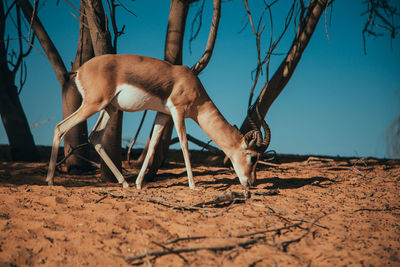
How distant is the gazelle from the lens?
5223 mm

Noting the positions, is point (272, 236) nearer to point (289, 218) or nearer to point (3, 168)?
point (289, 218)

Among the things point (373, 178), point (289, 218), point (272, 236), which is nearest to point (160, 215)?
point (272, 236)

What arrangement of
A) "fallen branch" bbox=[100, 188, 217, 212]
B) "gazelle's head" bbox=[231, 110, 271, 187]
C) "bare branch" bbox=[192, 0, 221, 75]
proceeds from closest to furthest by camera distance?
"fallen branch" bbox=[100, 188, 217, 212], "gazelle's head" bbox=[231, 110, 271, 187], "bare branch" bbox=[192, 0, 221, 75]

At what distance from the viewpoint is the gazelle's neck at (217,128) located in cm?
616

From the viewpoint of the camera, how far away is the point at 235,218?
4.04m

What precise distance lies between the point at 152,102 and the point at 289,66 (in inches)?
144

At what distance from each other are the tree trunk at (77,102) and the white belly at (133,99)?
92.0 inches

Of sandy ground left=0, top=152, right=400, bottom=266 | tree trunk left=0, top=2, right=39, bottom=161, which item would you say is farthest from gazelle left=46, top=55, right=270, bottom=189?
tree trunk left=0, top=2, right=39, bottom=161

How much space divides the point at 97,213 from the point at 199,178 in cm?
320

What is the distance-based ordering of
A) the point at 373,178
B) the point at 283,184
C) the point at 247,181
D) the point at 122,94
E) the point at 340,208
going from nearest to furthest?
1. the point at 340,208
2. the point at 122,94
3. the point at 247,181
4. the point at 283,184
5. the point at 373,178

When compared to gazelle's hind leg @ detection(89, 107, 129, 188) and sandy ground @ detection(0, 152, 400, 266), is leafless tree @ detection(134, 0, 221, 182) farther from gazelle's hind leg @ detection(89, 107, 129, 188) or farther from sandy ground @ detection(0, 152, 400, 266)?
sandy ground @ detection(0, 152, 400, 266)

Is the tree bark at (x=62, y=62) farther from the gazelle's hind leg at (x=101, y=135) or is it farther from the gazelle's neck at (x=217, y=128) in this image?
the gazelle's neck at (x=217, y=128)

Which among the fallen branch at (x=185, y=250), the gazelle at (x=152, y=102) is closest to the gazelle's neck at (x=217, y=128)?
the gazelle at (x=152, y=102)

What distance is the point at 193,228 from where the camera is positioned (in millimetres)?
3691
